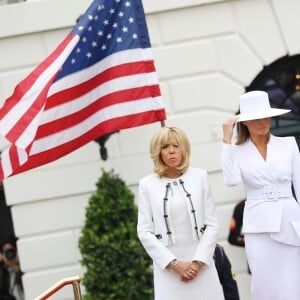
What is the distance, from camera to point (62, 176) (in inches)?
420

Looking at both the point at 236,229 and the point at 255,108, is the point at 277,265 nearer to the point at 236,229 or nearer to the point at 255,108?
the point at 255,108

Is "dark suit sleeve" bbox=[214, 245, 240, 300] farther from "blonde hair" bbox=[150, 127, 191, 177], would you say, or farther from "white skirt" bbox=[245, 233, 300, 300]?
"blonde hair" bbox=[150, 127, 191, 177]

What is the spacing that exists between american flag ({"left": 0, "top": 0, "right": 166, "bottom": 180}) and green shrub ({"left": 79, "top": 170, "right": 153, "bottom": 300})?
2.06 m

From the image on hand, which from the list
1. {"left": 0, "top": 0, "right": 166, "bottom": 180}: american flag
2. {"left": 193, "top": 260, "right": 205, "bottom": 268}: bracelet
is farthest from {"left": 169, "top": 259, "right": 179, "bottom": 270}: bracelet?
{"left": 0, "top": 0, "right": 166, "bottom": 180}: american flag

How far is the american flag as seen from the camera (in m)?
7.78

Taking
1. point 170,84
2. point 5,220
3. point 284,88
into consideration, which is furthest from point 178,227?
point 5,220

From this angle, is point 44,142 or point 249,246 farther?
point 44,142

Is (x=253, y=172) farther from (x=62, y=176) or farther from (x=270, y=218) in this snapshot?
(x=62, y=176)

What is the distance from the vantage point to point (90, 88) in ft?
26.6

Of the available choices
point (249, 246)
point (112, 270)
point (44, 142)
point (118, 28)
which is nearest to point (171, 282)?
point (249, 246)

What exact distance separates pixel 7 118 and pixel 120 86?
927mm

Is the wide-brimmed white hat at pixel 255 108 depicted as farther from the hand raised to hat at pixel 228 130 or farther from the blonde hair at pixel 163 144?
the blonde hair at pixel 163 144

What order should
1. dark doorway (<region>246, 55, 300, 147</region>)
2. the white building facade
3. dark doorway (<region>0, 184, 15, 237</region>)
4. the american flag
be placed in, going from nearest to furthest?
the american flag
the white building facade
dark doorway (<region>246, 55, 300, 147</region>)
dark doorway (<region>0, 184, 15, 237</region>)

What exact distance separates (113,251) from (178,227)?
3.63 m
